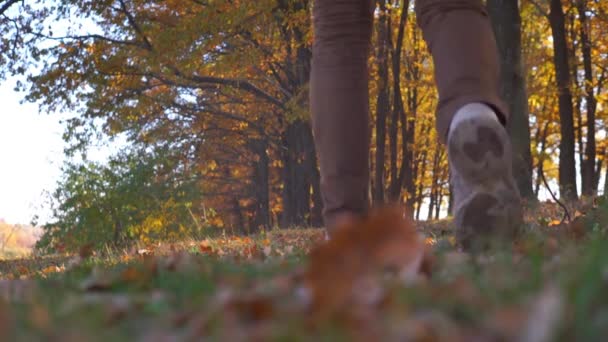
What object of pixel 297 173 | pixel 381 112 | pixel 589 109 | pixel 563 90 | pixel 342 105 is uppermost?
pixel 589 109

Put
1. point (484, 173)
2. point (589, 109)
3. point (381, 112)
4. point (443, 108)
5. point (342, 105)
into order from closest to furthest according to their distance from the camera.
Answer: point (484, 173) → point (443, 108) → point (342, 105) → point (381, 112) → point (589, 109)

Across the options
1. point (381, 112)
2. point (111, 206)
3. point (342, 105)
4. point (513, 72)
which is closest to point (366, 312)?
point (342, 105)

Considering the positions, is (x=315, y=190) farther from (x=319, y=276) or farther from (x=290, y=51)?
(x=319, y=276)

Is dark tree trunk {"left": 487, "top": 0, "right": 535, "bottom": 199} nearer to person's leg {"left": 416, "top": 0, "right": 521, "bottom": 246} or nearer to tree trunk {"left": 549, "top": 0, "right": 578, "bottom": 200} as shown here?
tree trunk {"left": 549, "top": 0, "right": 578, "bottom": 200}

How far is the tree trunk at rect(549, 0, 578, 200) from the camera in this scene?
581 inches

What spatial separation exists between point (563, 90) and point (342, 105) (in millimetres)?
12874

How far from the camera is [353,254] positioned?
1.06m

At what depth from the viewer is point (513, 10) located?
442 inches

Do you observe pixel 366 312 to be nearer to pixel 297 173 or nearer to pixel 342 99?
pixel 342 99

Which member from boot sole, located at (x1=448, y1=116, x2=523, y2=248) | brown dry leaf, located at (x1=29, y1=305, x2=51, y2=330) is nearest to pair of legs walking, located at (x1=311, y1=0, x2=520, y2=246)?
boot sole, located at (x1=448, y1=116, x2=523, y2=248)

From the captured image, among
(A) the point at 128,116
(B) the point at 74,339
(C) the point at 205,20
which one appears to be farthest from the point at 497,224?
(A) the point at 128,116

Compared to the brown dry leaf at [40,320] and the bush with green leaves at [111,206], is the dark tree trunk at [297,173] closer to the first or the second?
the bush with green leaves at [111,206]

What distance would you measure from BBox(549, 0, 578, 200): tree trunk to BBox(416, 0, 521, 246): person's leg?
12.8 m

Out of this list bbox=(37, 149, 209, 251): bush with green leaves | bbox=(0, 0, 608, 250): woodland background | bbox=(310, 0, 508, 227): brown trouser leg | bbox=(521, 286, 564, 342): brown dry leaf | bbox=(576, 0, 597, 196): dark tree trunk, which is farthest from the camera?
bbox=(576, 0, 597, 196): dark tree trunk
